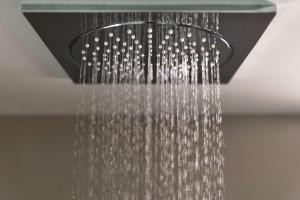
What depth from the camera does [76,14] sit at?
1.40 meters

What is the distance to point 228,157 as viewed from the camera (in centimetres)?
241

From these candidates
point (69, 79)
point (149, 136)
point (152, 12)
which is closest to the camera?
point (152, 12)

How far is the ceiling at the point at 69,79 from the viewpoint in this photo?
1.54 metres

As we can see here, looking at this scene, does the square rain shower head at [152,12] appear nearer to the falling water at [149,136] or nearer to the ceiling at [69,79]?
the ceiling at [69,79]

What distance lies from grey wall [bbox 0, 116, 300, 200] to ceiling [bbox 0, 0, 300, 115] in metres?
0.08

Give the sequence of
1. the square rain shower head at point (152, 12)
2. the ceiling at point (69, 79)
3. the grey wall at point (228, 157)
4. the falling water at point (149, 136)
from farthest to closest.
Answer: the grey wall at point (228, 157) < the falling water at point (149, 136) < the ceiling at point (69, 79) < the square rain shower head at point (152, 12)

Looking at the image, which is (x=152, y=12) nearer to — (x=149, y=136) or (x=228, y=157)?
(x=149, y=136)

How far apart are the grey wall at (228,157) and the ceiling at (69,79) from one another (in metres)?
0.08

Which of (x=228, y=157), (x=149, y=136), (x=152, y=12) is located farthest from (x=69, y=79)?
(x=228, y=157)

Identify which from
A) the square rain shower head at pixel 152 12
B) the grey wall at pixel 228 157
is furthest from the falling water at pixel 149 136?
the square rain shower head at pixel 152 12

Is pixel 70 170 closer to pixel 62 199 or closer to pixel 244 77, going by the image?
pixel 62 199

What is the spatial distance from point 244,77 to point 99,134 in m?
0.79

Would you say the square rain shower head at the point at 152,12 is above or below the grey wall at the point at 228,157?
above

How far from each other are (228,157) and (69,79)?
910 mm
